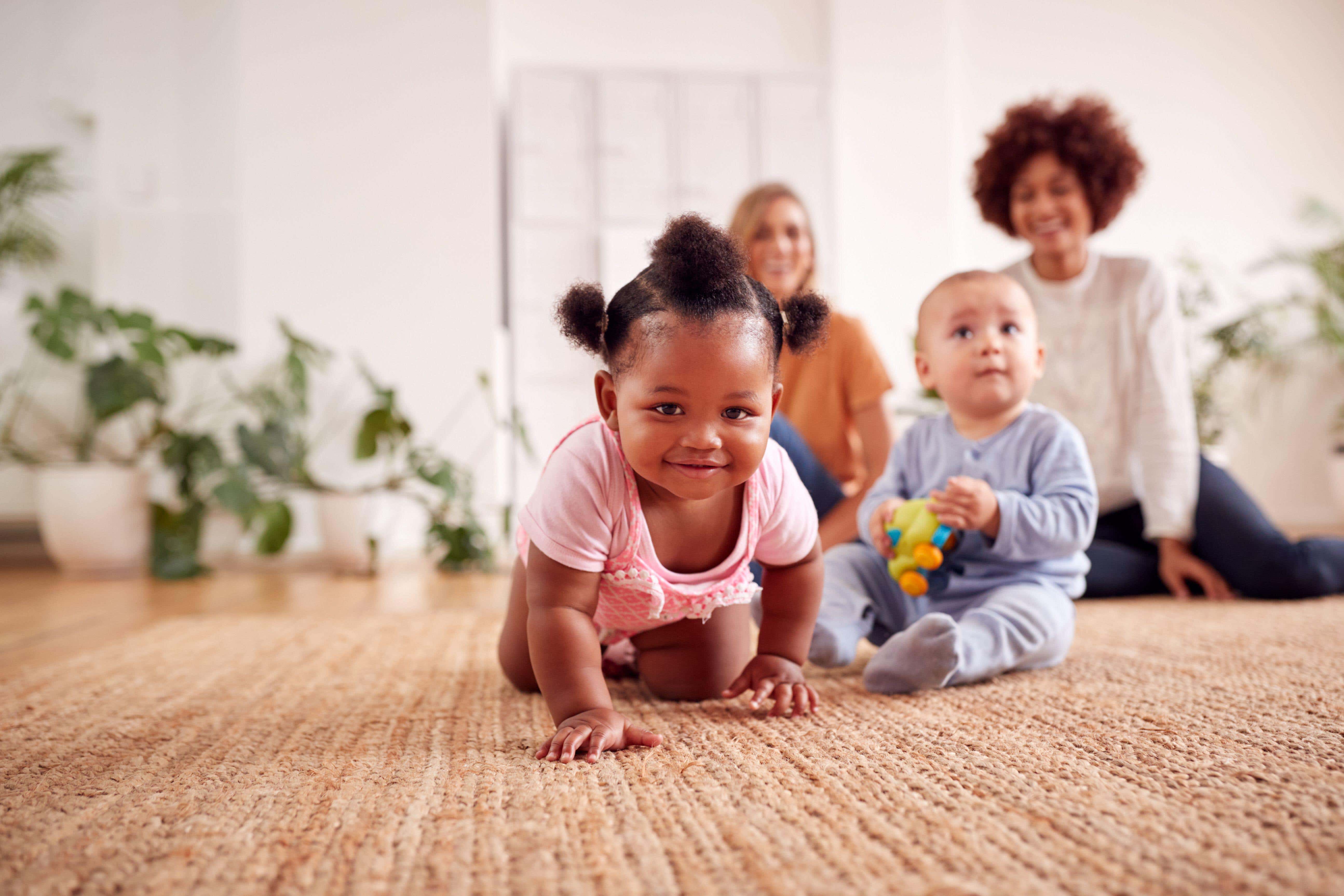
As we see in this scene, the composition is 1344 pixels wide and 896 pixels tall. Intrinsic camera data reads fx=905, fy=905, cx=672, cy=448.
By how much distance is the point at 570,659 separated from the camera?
817mm

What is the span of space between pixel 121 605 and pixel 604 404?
1.74 m

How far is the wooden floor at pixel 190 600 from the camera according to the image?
63.2 inches

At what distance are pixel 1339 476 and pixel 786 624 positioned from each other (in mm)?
3827

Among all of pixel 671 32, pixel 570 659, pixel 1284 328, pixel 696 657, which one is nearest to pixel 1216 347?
pixel 1284 328

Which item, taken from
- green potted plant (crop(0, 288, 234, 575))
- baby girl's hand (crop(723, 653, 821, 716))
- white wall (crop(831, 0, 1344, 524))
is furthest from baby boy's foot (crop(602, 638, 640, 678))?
white wall (crop(831, 0, 1344, 524))

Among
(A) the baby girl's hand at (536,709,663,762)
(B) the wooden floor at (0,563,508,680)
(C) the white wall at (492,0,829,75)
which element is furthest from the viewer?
(C) the white wall at (492,0,829,75)

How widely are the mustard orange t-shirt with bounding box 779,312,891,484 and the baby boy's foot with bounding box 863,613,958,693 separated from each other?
867mm

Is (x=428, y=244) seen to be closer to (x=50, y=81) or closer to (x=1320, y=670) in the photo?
(x=50, y=81)

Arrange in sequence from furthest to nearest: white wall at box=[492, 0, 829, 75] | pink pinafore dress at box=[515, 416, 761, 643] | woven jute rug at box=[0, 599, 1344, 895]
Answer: white wall at box=[492, 0, 829, 75] < pink pinafore dress at box=[515, 416, 761, 643] < woven jute rug at box=[0, 599, 1344, 895]

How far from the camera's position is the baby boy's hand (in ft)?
3.50

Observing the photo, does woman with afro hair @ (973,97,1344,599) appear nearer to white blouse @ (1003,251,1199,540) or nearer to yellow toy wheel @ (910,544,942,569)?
white blouse @ (1003,251,1199,540)

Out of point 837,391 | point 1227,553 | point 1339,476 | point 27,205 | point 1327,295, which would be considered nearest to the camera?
point 1227,553

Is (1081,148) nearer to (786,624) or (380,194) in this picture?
(786,624)

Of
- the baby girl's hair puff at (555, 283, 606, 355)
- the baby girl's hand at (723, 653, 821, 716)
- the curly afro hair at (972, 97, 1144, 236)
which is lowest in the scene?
the baby girl's hand at (723, 653, 821, 716)
